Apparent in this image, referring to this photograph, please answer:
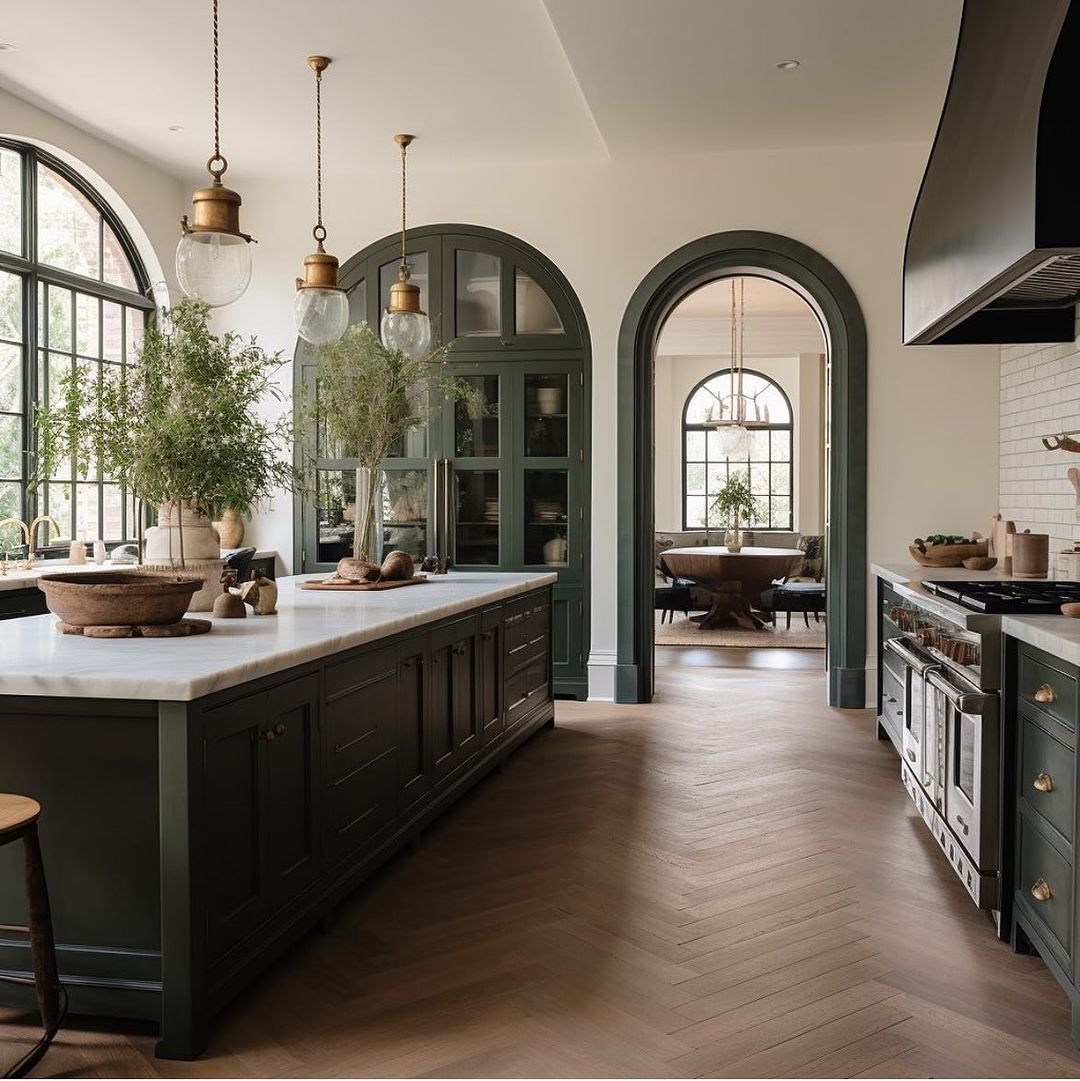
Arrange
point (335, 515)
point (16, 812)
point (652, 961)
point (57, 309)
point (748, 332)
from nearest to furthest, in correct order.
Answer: point (16, 812)
point (652, 961)
point (57, 309)
point (335, 515)
point (748, 332)

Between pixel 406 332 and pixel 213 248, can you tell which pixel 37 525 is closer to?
pixel 406 332

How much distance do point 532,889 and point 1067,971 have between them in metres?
1.60

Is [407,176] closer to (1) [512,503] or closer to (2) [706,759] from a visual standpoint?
(1) [512,503]

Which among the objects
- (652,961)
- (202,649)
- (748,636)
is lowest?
(652,961)

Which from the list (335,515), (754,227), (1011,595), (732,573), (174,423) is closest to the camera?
(174,423)

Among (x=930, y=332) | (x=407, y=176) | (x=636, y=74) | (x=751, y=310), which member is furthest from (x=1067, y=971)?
(x=751, y=310)

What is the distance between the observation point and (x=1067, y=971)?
106 inches

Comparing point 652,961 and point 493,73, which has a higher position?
point 493,73

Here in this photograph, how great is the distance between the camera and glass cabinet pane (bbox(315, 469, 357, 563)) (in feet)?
25.0

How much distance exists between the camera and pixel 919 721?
420cm

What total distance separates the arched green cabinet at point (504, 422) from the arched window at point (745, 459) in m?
7.54

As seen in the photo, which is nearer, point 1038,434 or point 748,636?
point 1038,434

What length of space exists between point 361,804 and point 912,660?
204 centimetres

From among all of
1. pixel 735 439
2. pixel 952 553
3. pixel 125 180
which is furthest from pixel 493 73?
pixel 735 439
